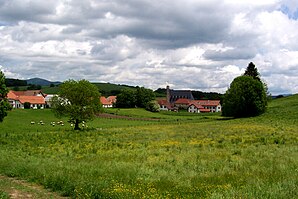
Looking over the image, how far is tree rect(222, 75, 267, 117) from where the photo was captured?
86.8 meters

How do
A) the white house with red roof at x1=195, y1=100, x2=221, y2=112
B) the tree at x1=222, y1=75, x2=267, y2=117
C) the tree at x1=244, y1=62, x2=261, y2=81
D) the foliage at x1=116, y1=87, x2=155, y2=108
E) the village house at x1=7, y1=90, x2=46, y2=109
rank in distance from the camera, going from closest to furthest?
the tree at x1=222, y1=75, x2=267, y2=117 → the tree at x1=244, y1=62, x2=261, y2=81 → the village house at x1=7, y1=90, x2=46, y2=109 → the foliage at x1=116, y1=87, x2=155, y2=108 → the white house with red roof at x1=195, y1=100, x2=221, y2=112

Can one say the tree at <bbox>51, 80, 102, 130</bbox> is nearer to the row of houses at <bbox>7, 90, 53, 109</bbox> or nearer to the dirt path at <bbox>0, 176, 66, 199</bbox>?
the dirt path at <bbox>0, 176, 66, 199</bbox>

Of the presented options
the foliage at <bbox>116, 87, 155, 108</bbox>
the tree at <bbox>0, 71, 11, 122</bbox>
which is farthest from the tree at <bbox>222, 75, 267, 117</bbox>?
the foliage at <bbox>116, 87, 155, 108</bbox>

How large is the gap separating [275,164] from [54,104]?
47.3 meters

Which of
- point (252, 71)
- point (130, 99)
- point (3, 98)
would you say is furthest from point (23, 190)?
point (130, 99)

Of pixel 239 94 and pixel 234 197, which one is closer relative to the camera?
pixel 234 197

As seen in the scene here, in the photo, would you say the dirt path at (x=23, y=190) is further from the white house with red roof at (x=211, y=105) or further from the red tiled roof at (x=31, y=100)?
the white house with red roof at (x=211, y=105)

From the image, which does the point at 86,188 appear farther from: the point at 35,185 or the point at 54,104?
the point at 54,104

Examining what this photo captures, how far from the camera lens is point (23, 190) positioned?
556 inches

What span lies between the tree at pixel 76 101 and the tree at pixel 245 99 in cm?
4104

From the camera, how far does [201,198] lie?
11.2 meters

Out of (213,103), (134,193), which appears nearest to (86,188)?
(134,193)

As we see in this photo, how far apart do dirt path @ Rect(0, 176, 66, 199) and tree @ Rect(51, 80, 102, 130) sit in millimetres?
42799

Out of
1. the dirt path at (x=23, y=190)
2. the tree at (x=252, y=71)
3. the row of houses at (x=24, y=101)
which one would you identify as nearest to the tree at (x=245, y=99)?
the tree at (x=252, y=71)
